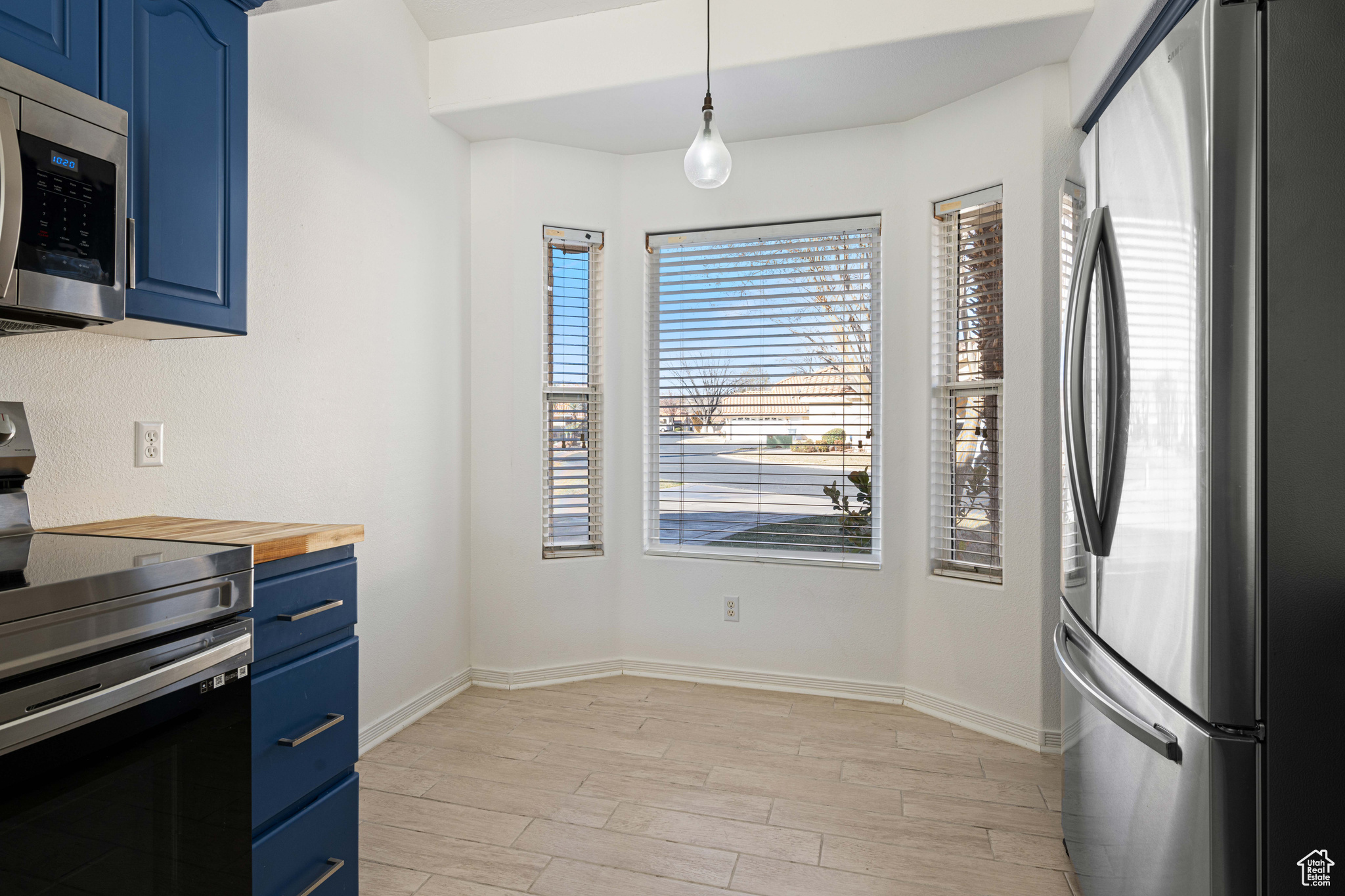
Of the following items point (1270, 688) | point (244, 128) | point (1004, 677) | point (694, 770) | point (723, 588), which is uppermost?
point (244, 128)

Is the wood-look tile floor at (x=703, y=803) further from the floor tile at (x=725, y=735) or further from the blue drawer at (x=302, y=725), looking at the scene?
the blue drawer at (x=302, y=725)

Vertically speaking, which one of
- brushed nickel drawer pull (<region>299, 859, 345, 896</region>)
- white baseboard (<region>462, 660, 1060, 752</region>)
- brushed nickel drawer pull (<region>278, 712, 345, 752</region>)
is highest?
brushed nickel drawer pull (<region>278, 712, 345, 752</region>)

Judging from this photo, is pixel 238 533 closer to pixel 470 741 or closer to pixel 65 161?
pixel 65 161

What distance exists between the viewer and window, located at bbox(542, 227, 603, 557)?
344cm

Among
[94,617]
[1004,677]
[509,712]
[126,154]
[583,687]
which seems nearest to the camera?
[94,617]

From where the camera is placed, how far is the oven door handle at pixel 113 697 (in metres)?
1.01

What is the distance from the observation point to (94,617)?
1116 mm

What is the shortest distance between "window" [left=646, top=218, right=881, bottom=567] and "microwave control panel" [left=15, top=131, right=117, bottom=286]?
2397 mm

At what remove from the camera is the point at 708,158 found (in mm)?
2178

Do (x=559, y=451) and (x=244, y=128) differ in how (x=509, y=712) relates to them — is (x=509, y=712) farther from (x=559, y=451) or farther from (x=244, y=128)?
(x=244, y=128)

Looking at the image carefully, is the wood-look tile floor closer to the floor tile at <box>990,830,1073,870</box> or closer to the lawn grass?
the floor tile at <box>990,830,1073,870</box>

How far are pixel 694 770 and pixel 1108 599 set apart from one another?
1556 mm

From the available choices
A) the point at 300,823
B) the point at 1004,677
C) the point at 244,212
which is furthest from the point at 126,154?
the point at 1004,677

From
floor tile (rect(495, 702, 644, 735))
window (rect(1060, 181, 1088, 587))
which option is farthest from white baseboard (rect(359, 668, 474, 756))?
Answer: window (rect(1060, 181, 1088, 587))
